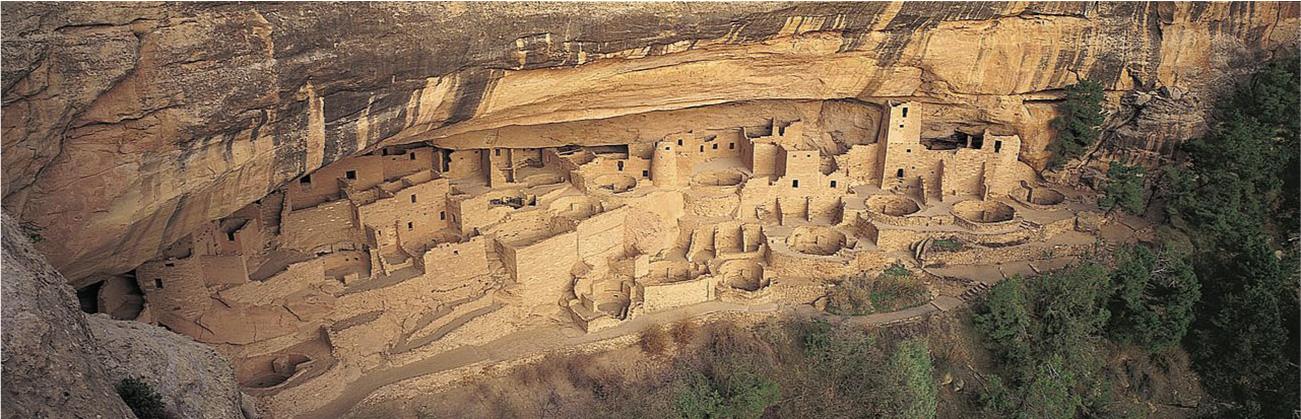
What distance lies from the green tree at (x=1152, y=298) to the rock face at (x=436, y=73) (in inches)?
124

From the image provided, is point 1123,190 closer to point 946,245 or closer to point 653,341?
point 946,245

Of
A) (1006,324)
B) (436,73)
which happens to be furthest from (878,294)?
(436,73)

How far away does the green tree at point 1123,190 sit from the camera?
18.2 meters

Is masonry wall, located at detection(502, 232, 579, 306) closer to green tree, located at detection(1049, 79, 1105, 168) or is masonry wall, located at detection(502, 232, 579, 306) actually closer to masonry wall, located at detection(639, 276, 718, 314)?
masonry wall, located at detection(639, 276, 718, 314)

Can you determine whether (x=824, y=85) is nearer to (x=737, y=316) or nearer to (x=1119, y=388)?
(x=737, y=316)

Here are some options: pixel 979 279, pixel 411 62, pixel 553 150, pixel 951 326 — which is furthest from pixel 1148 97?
pixel 411 62

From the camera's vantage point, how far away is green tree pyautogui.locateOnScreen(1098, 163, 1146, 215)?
18234 millimetres

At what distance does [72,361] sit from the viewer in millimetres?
5512

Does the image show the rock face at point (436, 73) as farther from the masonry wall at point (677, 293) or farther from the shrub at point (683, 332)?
the shrub at point (683, 332)

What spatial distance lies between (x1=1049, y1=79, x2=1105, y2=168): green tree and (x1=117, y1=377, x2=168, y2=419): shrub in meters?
17.2

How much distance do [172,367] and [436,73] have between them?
214 inches

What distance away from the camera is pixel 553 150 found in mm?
19016

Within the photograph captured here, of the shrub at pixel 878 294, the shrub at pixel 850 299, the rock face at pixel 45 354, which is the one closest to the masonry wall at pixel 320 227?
the shrub at pixel 850 299

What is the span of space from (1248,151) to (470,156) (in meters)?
14.9
